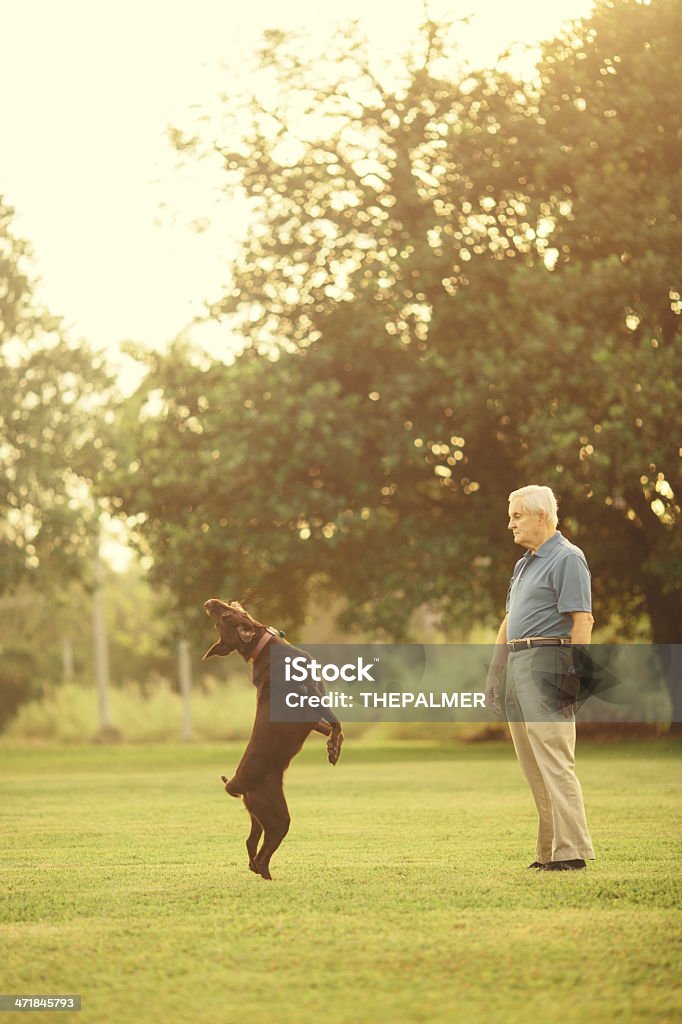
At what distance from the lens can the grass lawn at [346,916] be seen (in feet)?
17.7

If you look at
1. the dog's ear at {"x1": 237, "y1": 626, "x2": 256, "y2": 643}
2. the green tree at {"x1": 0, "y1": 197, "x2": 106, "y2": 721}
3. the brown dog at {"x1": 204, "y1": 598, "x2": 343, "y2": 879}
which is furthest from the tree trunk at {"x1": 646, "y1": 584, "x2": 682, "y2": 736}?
the dog's ear at {"x1": 237, "y1": 626, "x2": 256, "y2": 643}

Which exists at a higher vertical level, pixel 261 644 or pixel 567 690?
pixel 261 644

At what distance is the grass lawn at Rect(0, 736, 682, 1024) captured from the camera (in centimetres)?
540

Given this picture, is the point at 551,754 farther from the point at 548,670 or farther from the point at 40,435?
the point at 40,435

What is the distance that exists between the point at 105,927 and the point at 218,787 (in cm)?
1056

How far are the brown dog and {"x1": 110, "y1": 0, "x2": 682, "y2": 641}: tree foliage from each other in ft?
49.0

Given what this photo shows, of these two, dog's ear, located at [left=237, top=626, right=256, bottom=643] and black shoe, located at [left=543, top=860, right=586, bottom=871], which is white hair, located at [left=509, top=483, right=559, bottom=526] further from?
black shoe, located at [left=543, top=860, right=586, bottom=871]

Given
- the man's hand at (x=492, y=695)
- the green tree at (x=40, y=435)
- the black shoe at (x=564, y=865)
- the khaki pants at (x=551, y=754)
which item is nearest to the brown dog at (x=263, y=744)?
the man's hand at (x=492, y=695)

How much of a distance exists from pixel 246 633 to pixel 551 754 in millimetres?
1825

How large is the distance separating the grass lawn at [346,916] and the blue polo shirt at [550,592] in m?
1.36

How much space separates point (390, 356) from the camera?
87.2 ft

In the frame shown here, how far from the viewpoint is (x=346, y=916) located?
7.14m

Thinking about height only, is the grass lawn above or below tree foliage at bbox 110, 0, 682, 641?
below

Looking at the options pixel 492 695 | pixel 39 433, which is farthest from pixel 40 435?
pixel 492 695
